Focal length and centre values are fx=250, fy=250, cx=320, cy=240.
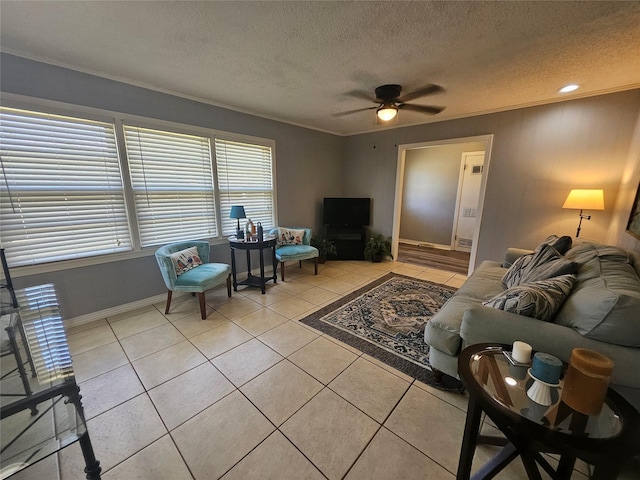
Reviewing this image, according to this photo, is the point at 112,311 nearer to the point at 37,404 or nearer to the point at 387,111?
the point at 37,404

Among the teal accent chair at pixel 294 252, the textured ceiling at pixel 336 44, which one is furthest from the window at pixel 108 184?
the teal accent chair at pixel 294 252

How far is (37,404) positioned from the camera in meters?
1.00

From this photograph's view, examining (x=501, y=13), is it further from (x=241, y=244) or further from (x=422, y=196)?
(x=422, y=196)

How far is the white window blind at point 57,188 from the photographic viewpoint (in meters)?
2.10


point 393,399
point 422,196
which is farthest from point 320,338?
point 422,196

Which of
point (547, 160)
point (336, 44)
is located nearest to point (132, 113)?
point (336, 44)

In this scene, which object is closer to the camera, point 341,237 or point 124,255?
point 124,255

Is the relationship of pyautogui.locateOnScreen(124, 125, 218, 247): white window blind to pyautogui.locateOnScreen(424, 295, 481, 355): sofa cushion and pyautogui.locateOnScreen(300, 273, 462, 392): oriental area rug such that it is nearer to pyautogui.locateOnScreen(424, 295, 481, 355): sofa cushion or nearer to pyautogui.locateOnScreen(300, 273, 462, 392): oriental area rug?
pyautogui.locateOnScreen(300, 273, 462, 392): oriental area rug

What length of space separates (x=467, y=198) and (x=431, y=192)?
2.60 ft

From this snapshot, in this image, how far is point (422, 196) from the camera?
6102 mm

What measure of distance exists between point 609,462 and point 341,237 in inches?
170

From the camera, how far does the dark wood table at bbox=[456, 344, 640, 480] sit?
795mm

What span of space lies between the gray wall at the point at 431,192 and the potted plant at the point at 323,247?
267 cm

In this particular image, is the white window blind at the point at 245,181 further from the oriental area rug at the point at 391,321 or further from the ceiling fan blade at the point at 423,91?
the ceiling fan blade at the point at 423,91
